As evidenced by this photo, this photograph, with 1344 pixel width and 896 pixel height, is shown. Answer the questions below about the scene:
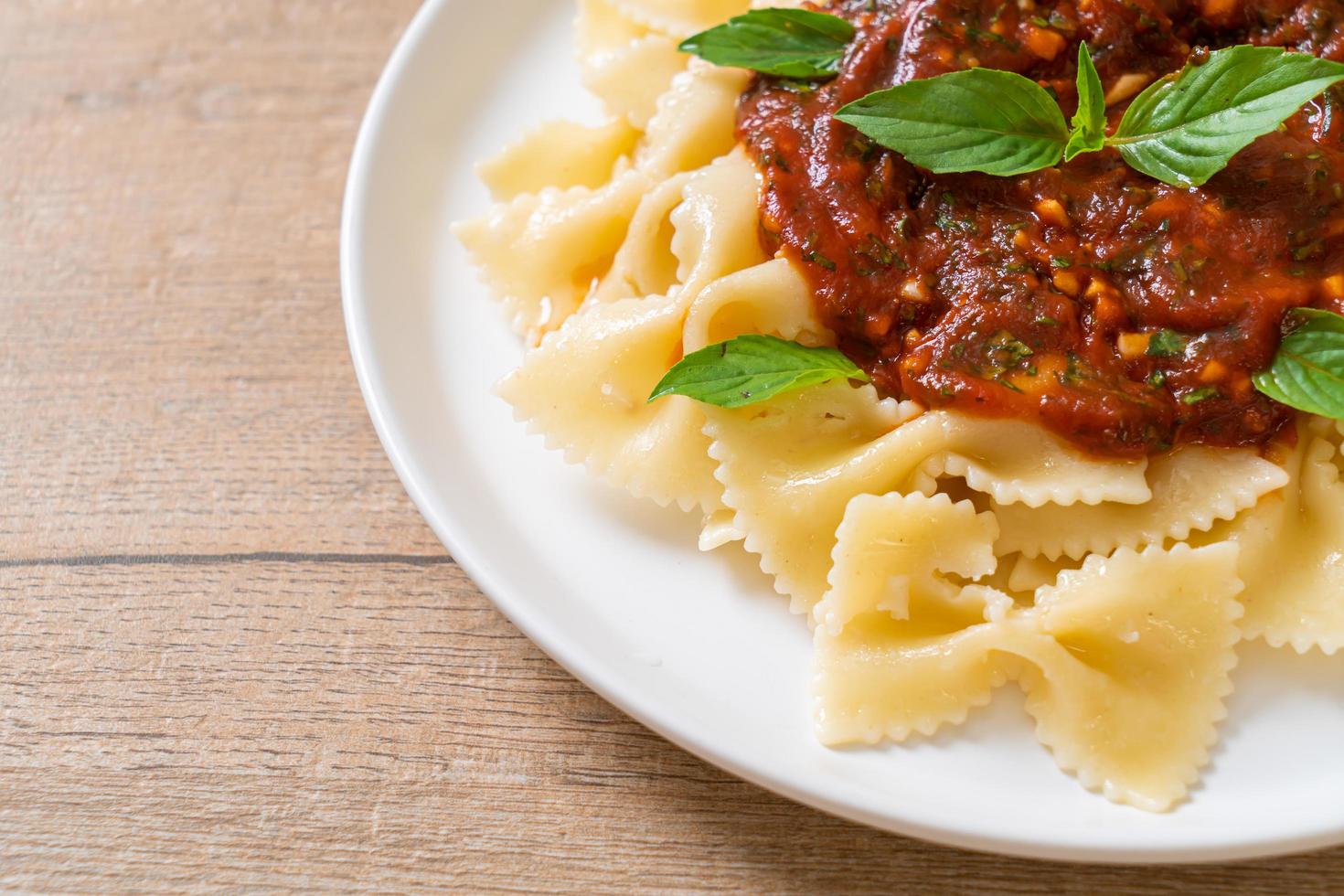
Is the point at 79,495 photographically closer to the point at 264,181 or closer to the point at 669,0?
the point at 264,181

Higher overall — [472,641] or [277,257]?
[277,257]

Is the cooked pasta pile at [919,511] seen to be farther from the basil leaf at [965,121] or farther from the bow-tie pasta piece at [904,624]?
the basil leaf at [965,121]

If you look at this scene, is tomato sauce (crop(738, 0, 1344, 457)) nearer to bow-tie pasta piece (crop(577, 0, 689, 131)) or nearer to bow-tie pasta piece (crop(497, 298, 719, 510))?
bow-tie pasta piece (crop(497, 298, 719, 510))


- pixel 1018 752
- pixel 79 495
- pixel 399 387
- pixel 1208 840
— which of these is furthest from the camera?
pixel 79 495

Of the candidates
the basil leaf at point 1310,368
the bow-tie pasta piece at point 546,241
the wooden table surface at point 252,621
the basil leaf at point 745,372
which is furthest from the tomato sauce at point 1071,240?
the wooden table surface at point 252,621

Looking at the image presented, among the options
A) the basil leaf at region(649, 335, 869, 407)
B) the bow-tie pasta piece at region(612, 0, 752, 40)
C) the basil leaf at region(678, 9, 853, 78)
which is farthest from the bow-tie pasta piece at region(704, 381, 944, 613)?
the bow-tie pasta piece at region(612, 0, 752, 40)

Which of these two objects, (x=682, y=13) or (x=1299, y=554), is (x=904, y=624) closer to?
(x=1299, y=554)

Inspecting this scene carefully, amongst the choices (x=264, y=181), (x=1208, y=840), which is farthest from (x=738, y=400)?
(x=264, y=181)

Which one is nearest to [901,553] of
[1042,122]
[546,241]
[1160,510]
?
[1160,510]
